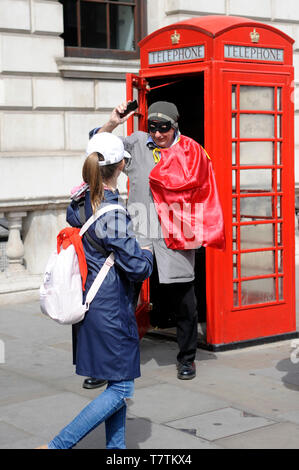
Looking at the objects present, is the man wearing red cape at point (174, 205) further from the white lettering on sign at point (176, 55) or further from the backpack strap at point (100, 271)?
the backpack strap at point (100, 271)

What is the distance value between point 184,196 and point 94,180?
1.78 meters

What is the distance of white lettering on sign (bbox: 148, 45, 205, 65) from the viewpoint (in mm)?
Answer: 5906

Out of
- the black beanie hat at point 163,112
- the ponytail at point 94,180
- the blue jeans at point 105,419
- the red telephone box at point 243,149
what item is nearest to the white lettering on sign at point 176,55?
the red telephone box at point 243,149

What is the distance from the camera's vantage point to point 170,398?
505cm

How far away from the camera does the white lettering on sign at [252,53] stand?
589 cm

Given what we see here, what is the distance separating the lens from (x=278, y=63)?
6.22m

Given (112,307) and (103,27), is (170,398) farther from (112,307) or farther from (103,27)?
(103,27)

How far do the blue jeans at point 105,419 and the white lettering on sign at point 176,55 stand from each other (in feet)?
9.30

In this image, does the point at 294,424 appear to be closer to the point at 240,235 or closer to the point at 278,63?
the point at 240,235

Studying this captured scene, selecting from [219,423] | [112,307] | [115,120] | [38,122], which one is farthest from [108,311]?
[38,122]

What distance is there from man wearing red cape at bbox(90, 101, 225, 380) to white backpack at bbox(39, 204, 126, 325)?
5.49 feet

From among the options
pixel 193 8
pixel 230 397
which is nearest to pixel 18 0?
pixel 193 8

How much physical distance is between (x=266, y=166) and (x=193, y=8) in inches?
166

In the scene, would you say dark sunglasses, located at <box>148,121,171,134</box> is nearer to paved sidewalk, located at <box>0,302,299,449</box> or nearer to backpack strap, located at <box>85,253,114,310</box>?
paved sidewalk, located at <box>0,302,299,449</box>
